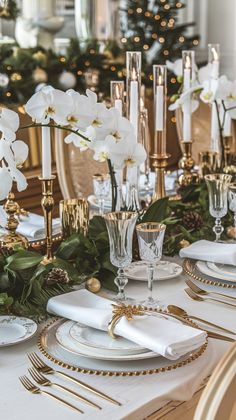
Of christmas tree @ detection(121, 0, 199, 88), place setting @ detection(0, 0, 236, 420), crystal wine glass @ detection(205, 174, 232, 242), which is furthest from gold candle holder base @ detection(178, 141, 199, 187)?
christmas tree @ detection(121, 0, 199, 88)

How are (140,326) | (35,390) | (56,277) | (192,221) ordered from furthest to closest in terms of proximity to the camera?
(192,221), (56,277), (140,326), (35,390)

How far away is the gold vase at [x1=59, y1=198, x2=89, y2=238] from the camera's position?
5.33ft

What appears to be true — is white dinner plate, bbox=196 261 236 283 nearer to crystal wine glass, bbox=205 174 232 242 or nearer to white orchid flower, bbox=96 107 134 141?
crystal wine glass, bbox=205 174 232 242

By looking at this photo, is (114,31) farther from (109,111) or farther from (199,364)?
(199,364)

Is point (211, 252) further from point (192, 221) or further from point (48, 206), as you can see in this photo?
point (48, 206)

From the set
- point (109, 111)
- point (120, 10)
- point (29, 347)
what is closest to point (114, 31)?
point (120, 10)

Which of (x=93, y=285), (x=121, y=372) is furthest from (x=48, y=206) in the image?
(x=121, y=372)

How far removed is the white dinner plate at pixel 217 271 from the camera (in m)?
1.52

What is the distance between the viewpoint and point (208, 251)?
1623mm

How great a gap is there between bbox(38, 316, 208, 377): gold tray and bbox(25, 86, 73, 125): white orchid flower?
0.46m

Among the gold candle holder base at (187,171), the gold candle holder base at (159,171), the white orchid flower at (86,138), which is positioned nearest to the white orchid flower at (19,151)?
the white orchid flower at (86,138)

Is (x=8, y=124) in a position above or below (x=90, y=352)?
above

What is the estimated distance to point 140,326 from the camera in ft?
4.01

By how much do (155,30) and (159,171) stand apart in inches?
126
